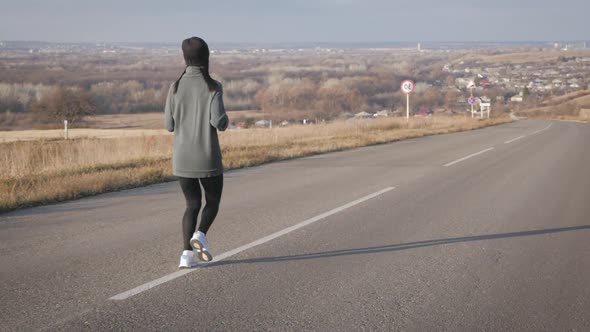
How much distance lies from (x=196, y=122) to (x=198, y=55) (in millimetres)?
566

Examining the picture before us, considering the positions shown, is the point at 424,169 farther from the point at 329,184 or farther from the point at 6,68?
the point at 6,68

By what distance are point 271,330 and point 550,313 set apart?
2.09 meters

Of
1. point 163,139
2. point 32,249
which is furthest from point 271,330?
point 163,139

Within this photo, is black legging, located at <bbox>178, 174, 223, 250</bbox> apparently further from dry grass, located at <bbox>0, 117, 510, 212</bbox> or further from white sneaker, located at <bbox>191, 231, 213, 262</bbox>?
dry grass, located at <bbox>0, 117, 510, 212</bbox>

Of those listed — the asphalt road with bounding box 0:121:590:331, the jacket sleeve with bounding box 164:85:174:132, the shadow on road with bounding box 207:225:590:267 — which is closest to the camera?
the asphalt road with bounding box 0:121:590:331

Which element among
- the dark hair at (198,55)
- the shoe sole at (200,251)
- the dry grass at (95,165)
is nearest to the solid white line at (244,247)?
the shoe sole at (200,251)

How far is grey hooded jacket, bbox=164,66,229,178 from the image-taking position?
540cm

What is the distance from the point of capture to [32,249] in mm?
6543

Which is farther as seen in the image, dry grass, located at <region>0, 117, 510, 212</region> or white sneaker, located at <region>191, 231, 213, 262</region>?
dry grass, located at <region>0, 117, 510, 212</region>

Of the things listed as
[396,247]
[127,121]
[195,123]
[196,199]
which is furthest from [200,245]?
[127,121]

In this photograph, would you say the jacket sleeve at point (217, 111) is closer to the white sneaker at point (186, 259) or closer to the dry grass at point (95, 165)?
the white sneaker at point (186, 259)

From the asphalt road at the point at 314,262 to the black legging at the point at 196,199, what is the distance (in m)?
0.36

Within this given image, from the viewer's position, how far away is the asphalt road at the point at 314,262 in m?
4.52

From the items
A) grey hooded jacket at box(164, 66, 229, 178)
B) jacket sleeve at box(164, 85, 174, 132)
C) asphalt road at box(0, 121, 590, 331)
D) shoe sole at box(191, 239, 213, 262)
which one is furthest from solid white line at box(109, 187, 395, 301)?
jacket sleeve at box(164, 85, 174, 132)
